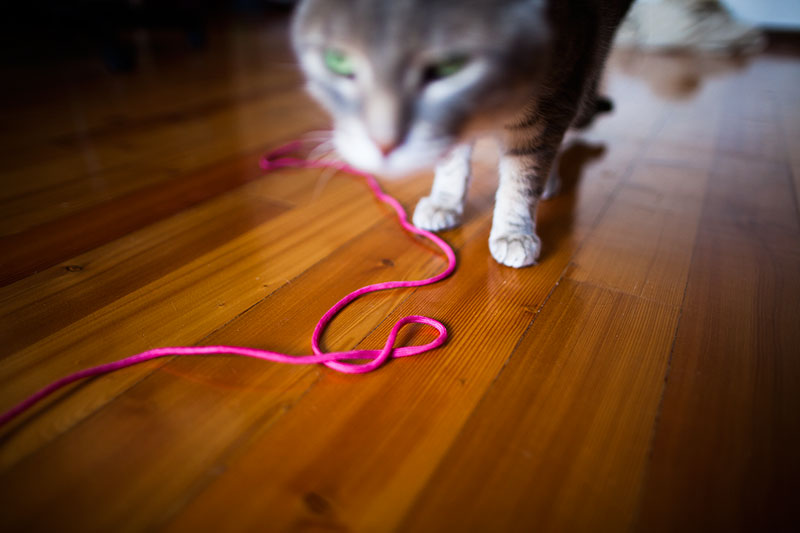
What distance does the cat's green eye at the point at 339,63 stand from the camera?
26.0 inches

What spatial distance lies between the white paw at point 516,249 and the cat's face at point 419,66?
0.32 metres

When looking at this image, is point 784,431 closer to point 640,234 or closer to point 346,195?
point 640,234

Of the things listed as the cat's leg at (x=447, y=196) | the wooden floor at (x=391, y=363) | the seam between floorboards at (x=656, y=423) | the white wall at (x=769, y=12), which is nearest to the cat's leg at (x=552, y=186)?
the wooden floor at (x=391, y=363)

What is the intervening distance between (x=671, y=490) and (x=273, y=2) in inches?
228

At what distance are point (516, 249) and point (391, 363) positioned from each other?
378 millimetres

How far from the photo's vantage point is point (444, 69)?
2.07ft

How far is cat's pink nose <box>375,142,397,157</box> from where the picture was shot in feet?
2.08

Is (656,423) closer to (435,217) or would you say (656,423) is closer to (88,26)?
(435,217)

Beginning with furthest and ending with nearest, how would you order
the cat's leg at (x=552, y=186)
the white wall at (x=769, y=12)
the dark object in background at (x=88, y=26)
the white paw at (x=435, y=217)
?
1. the white wall at (x=769, y=12)
2. the dark object in background at (x=88, y=26)
3. the cat's leg at (x=552, y=186)
4. the white paw at (x=435, y=217)

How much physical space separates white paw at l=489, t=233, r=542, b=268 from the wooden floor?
29mm

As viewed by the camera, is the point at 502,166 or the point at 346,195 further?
the point at 346,195

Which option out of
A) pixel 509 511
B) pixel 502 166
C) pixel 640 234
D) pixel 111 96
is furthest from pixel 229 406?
pixel 111 96

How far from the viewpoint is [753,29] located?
11.9 ft

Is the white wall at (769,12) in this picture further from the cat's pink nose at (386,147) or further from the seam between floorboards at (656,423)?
the cat's pink nose at (386,147)
